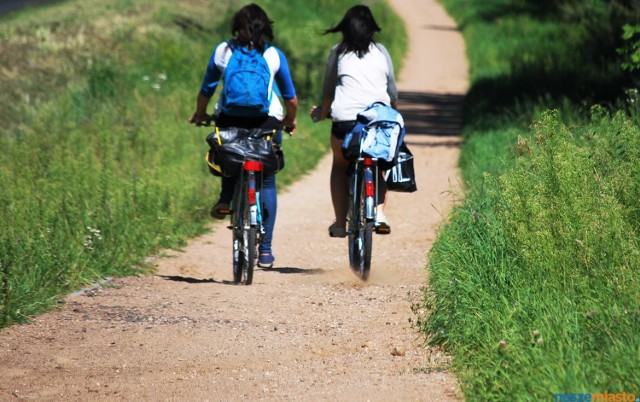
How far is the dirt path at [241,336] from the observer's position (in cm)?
523

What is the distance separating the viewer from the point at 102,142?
12484mm

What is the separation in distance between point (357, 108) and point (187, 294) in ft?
5.44

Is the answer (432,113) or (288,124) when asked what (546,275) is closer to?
(288,124)

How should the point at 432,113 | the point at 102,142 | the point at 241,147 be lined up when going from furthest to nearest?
the point at 432,113
the point at 102,142
the point at 241,147

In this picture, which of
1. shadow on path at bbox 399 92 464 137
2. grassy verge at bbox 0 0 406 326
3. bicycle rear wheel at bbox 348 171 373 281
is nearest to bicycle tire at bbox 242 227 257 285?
bicycle rear wheel at bbox 348 171 373 281

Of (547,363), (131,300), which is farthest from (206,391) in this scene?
(131,300)

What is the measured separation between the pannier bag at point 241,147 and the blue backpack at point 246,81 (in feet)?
0.53

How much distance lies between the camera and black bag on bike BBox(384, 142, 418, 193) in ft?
25.8

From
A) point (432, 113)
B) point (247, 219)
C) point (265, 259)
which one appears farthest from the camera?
point (432, 113)

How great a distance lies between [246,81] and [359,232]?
1285 mm

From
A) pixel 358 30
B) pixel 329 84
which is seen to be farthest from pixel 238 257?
pixel 358 30

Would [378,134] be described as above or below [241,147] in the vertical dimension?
above

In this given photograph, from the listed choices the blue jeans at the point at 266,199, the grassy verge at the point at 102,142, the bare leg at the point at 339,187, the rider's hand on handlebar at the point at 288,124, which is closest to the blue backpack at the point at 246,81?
the rider's hand on handlebar at the point at 288,124

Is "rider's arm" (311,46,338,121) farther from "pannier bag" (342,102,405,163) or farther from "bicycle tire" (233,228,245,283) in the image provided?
"bicycle tire" (233,228,245,283)
